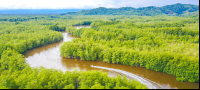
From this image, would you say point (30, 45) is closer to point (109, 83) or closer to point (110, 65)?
point (110, 65)

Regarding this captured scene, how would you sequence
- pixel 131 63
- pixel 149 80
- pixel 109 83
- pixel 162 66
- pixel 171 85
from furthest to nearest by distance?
pixel 131 63, pixel 162 66, pixel 149 80, pixel 171 85, pixel 109 83

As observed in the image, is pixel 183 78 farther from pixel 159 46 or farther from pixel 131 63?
pixel 159 46

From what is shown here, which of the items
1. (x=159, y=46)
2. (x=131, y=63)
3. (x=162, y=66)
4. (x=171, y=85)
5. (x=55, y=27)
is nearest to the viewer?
(x=171, y=85)

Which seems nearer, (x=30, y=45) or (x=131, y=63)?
(x=131, y=63)

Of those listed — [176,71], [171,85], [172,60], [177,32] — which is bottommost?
[171,85]

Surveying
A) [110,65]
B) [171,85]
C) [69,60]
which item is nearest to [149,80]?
[171,85]

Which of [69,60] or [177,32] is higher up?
[177,32]

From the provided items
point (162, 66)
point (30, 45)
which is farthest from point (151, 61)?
point (30, 45)
